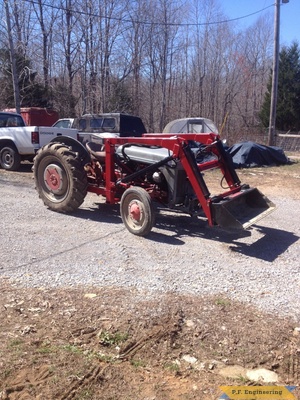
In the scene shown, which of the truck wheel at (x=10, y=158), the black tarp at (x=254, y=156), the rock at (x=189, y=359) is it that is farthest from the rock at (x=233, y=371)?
the black tarp at (x=254, y=156)

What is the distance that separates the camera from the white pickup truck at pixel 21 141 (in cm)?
1229

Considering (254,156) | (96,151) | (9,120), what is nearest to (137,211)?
(96,151)

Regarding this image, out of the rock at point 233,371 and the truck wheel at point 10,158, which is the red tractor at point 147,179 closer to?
the rock at point 233,371

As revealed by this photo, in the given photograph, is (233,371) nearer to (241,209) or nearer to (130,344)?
(130,344)

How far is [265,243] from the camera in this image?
6.21m

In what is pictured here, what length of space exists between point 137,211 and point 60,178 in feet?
6.49

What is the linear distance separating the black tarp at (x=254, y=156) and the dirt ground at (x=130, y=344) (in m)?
10.9

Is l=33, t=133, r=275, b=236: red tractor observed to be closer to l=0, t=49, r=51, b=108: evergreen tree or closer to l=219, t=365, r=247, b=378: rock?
l=219, t=365, r=247, b=378: rock

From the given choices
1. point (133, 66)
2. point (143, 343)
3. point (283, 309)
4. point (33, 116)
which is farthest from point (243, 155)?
point (133, 66)

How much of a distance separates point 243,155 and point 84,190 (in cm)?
872

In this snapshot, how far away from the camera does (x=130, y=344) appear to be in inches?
135

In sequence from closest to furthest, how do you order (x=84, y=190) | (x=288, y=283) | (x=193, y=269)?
(x=288, y=283) < (x=193, y=269) < (x=84, y=190)

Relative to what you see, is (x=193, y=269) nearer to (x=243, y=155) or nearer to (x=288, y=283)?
(x=288, y=283)

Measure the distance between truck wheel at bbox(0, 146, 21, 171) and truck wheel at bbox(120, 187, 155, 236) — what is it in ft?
24.0
